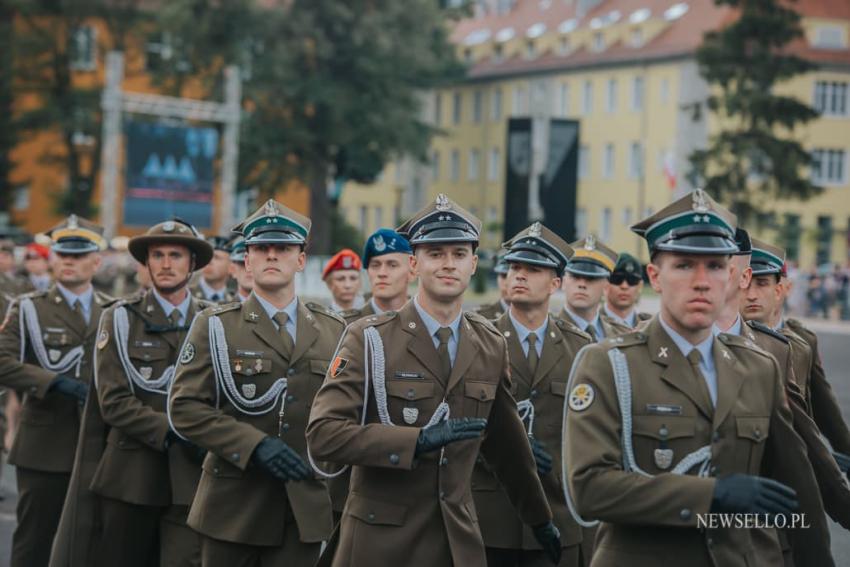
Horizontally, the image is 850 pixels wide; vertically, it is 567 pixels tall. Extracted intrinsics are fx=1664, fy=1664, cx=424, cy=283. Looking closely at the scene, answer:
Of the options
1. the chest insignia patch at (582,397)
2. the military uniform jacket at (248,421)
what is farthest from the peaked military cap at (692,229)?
the military uniform jacket at (248,421)

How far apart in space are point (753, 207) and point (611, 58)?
33422 mm

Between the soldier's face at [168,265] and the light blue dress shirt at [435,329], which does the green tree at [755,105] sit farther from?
the light blue dress shirt at [435,329]

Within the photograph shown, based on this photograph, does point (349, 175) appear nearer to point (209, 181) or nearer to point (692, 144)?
point (209, 181)

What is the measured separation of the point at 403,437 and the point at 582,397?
92 cm

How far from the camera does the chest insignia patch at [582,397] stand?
5582 mm

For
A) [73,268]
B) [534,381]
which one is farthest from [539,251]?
[73,268]

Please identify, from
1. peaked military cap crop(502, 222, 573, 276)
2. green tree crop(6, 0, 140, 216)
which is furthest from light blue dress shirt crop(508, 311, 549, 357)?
green tree crop(6, 0, 140, 216)

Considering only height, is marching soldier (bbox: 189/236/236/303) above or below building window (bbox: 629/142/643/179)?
below

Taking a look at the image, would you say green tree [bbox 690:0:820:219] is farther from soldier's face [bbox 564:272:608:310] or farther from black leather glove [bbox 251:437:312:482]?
black leather glove [bbox 251:437:312:482]

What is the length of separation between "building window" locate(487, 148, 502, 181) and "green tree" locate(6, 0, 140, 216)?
3777cm

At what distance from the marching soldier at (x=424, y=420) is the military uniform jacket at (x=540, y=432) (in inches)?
53.7

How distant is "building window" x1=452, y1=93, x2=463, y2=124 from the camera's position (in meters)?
101

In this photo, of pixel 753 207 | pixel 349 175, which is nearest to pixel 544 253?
pixel 753 207

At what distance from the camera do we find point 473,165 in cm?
9950
